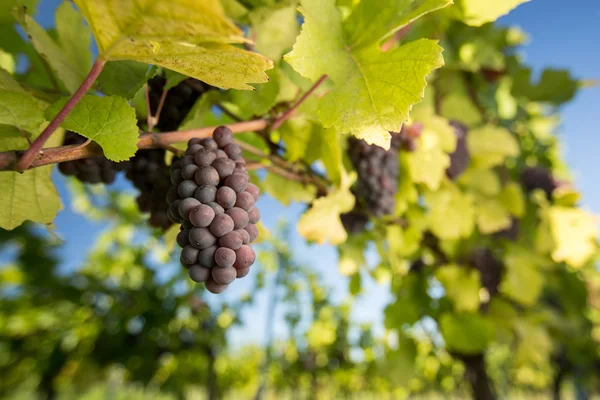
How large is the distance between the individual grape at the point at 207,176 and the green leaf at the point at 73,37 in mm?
502

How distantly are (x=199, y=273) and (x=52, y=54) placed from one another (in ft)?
2.00

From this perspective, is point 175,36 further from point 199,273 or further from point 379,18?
point 379,18

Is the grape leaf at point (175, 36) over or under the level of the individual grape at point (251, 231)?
over

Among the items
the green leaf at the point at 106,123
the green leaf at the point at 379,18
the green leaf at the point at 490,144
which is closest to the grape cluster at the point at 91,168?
the green leaf at the point at 106,123

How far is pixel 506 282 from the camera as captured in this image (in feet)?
8.22

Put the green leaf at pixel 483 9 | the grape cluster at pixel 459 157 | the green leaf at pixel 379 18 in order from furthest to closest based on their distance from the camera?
1. the grape cluster at pixel 459 157
2. the green leaf at pixel 483 9
3. the green leaf at pixel 379 18

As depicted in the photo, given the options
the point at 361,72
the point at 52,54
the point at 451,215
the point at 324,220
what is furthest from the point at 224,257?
the point at 451,215

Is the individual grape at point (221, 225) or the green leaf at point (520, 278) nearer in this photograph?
the individual grape at point (221, 225)

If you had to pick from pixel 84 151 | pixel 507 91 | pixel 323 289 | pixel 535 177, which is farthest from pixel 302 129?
pixel 323 289

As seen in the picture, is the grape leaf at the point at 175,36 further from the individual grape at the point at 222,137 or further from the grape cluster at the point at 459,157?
→ the grape cluster at the point at 459,157

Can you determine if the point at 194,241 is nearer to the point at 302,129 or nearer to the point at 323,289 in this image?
the point at 302,129

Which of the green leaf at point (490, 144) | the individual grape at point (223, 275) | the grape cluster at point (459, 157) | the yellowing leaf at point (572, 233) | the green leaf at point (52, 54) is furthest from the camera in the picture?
the yellowing leaf at point (572, 233)

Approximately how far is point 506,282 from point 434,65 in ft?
7.05

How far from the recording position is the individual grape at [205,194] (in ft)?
2.25
